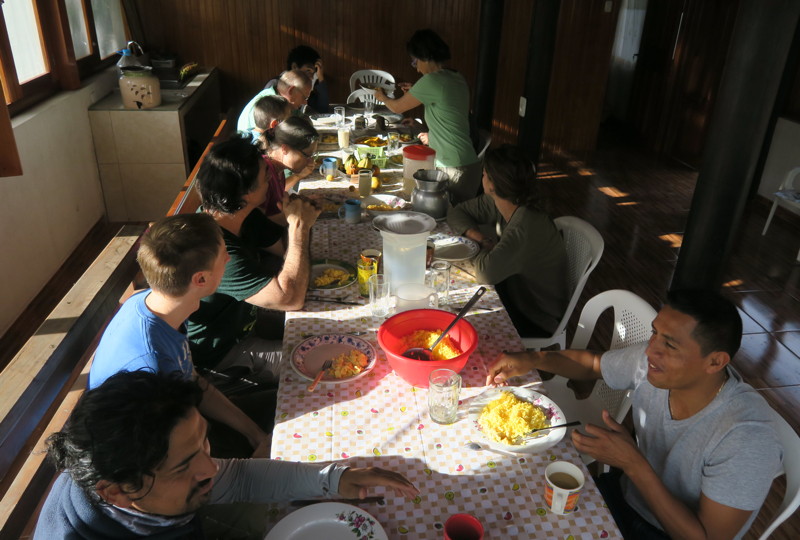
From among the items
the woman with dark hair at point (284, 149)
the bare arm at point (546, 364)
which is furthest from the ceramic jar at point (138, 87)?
the bare arm at point (546, 364)

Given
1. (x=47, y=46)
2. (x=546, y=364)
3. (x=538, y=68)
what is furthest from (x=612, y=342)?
(x=47, y=46)

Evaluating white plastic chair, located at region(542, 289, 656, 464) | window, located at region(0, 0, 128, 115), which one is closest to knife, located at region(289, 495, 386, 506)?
white plastic chair, located at region(542, 289, 656, 464)

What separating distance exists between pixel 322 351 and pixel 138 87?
162 inches

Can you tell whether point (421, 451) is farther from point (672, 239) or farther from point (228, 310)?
point (672, 239)

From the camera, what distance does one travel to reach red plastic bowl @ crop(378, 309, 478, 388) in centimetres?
182

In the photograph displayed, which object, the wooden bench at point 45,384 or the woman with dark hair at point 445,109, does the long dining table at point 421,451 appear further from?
the woman with dark hair at point 445,109

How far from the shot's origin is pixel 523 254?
100 inches

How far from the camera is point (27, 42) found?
14.4ft

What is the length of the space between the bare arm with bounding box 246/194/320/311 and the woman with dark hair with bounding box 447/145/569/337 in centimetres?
74

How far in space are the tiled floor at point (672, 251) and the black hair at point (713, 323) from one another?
1.18 m

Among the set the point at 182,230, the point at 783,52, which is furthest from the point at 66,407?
the point at 783,52

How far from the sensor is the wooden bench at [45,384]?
5.50 ft

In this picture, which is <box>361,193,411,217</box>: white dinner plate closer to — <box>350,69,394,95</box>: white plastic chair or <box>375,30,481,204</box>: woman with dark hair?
<box>375,30,481,204</box>: woman with dark hair

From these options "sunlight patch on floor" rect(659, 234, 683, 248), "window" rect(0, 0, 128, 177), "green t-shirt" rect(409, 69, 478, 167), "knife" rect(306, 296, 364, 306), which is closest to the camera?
"knife" rect(306, 296, 364, 306)
